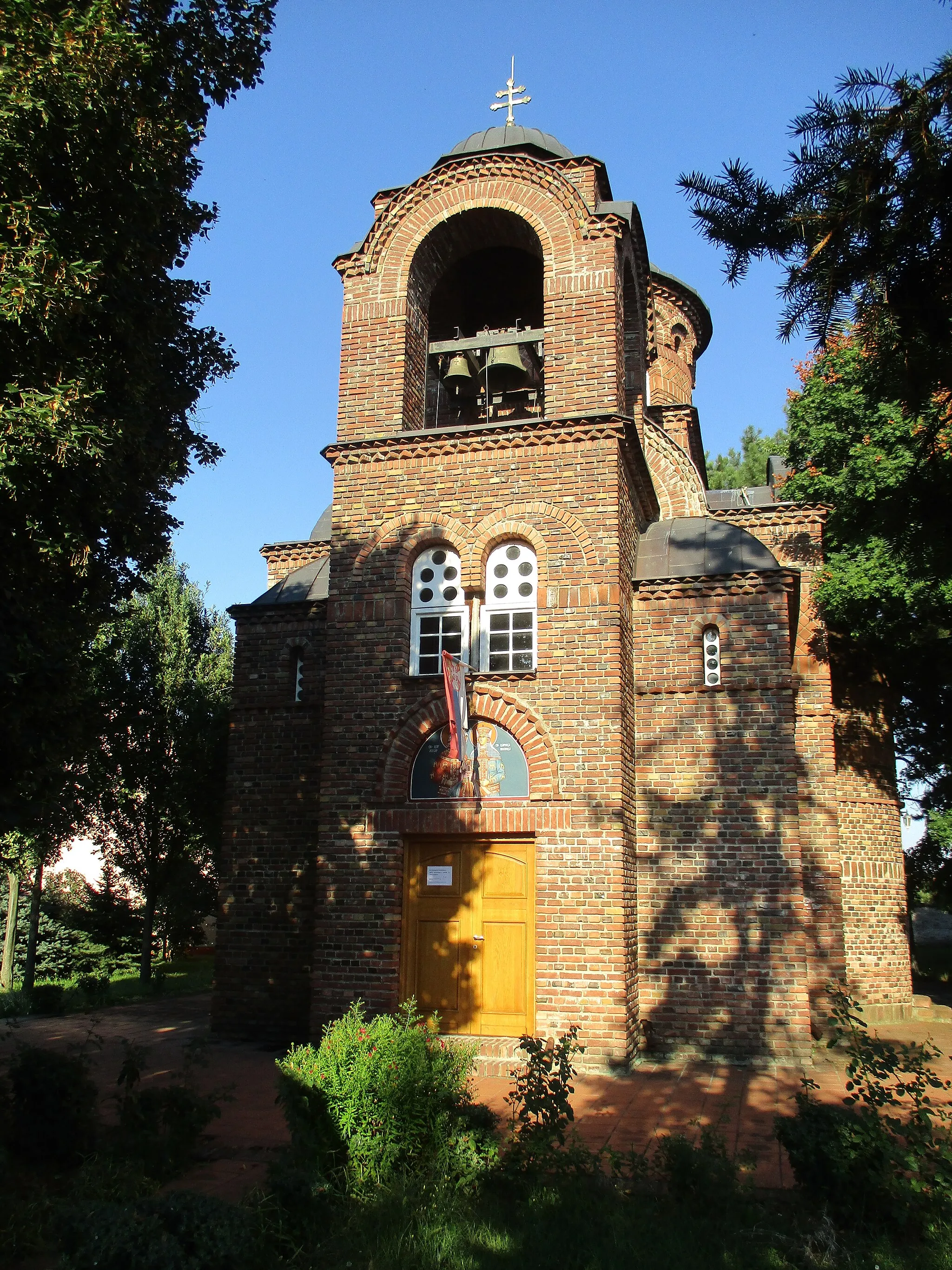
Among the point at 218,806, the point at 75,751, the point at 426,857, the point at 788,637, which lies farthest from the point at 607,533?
the point at 218,806

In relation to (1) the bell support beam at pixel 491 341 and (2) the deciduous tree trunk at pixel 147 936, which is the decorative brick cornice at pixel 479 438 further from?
(2) the deciduous tree trunk at pixel 147 936

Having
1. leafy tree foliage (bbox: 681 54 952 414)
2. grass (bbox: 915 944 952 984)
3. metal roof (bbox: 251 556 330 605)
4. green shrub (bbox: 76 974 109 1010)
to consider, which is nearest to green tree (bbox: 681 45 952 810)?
leafy tree foliage (bbox: 681 54 952 414)

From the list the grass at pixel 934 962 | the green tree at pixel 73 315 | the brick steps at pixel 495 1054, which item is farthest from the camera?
the grass at pixel 934 962

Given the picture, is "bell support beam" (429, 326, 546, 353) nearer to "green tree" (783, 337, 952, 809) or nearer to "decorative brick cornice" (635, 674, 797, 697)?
"decorative brick cornice" (635, 674, 797, 697)

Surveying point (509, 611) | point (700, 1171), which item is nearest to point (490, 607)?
point (509, 611)

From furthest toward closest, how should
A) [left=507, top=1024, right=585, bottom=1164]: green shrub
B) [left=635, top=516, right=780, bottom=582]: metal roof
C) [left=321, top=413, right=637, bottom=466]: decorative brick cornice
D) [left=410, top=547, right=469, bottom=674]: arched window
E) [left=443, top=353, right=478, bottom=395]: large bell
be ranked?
[left=443, top=353, right=478, bottom=395]: large bell, [left=635, top=516, right=780, bottom=582]: metal roof, [left=410, top=547, right=469, bottom=674]: arched window, [left=321, top=413, right=637, bottom=466]: decorative brick cornice, [left=507, top=1024, right=585, bottom=1164]: green shrub

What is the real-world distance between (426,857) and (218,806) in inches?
366

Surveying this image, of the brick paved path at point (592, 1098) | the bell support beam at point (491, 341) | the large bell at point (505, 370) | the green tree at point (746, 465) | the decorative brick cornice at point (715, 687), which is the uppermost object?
the green tree at point (746, 465)

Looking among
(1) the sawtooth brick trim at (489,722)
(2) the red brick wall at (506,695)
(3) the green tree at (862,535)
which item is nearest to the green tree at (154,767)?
(2) the red brick wall at (506,695)

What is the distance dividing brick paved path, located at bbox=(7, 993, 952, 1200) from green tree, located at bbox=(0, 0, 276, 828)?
9.67ft

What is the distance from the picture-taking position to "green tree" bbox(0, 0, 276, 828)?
6352 millimetres

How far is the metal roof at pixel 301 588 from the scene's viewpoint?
1338 centimetres

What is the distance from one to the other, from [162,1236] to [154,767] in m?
15.0

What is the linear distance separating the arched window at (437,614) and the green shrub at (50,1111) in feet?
17.8
